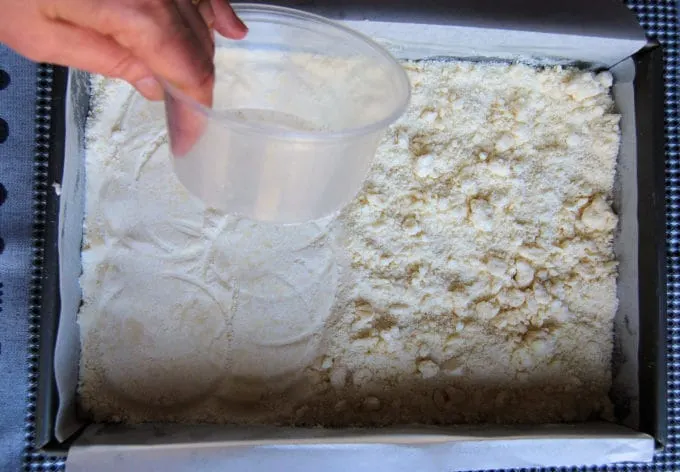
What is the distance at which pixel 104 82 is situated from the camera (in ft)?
2.66

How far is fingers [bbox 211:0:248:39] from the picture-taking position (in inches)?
23.5

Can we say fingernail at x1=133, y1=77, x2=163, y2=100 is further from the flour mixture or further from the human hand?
the flour mixture

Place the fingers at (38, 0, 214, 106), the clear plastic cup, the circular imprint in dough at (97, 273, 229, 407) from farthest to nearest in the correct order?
the circular imprint in dough at (97, 273, 229, 407), the clear plastic cup, the fingers at (38, 0, 214, 106)

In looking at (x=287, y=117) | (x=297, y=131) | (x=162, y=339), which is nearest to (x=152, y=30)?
(x=297, y=131)

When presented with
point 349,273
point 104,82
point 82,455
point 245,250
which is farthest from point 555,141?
point 82,455

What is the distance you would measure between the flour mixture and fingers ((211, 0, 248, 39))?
0.25 metres

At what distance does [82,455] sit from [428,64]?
0.64m

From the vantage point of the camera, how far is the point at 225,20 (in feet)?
1.97

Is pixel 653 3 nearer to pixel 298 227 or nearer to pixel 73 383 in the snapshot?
pixel 298 227

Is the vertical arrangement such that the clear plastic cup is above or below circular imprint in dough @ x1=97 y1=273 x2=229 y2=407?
above

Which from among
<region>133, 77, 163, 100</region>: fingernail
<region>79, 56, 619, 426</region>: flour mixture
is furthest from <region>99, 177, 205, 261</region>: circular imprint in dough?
<region>133, 77, 163, 100</region>: fingernail

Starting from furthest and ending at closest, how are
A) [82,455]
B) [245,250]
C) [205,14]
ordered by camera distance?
[245,250] → [82,455] → [205,14]

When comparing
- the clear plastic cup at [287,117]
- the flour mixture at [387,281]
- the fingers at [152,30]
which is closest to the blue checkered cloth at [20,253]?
the flour mixture at [387,281]

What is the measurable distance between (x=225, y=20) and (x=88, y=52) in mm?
129
